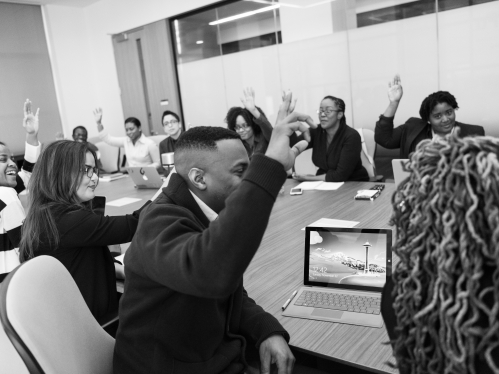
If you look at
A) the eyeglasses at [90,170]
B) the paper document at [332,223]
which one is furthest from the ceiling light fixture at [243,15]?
the eyeglasses at [90,170]

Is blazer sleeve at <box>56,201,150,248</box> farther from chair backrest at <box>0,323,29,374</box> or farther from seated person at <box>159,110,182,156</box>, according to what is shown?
seated person at <box>159,110,182,156</box>

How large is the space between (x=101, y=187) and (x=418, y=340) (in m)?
3.87

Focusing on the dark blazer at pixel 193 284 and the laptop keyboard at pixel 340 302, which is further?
→ the laptop keyboard at pixel 340 302

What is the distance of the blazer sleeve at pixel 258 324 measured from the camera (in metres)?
1.25

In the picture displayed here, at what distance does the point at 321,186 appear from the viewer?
3172 mm

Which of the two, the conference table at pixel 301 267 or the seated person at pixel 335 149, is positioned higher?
the seated person at pixel 335 149

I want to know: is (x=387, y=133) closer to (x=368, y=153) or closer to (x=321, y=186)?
(x=368, y=153)

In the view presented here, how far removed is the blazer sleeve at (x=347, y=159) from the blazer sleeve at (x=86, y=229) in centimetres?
192

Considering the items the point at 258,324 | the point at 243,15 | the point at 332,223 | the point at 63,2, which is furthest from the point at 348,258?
the point at 63,2

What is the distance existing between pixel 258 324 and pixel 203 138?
0.57 meters

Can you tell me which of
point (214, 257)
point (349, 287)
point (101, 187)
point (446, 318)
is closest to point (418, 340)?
point (446, 318)

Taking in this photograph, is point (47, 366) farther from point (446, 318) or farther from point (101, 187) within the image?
point (101, 187)

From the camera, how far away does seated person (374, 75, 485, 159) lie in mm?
3186

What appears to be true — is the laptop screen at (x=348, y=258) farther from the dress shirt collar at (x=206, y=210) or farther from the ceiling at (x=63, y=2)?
the ceiling at (x=63, y=2)
